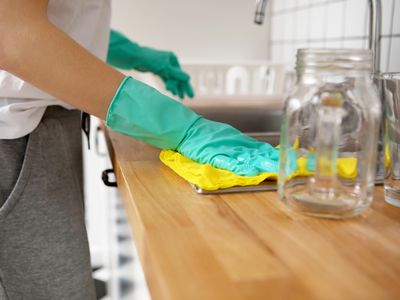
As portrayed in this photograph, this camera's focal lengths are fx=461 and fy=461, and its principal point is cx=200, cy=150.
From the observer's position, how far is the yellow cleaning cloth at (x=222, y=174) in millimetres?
571

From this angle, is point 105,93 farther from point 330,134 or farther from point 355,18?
point 355,18

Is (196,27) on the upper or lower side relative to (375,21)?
upper

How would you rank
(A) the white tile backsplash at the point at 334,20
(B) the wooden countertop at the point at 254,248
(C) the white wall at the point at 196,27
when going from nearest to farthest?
(B) the wooden countertop at the point at 254,248
(A) the white tile backsplash at the point at 334,20
(C) the white wall at the point at 196,27

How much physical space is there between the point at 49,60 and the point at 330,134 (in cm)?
41

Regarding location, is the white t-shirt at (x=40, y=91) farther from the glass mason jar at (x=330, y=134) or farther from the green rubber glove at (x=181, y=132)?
the glass mason jar at (x=330, y=134)

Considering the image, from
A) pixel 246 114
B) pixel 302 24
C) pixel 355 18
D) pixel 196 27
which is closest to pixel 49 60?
pixel 246 114

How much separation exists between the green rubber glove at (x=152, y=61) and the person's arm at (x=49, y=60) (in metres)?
0.68

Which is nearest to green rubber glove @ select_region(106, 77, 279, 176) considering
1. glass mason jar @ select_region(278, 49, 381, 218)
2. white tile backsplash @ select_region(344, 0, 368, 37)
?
glass mason jar @ select_region(278, 49, 381, 218)

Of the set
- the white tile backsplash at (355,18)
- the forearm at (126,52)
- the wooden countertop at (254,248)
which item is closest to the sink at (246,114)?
the forearm at (126,52)

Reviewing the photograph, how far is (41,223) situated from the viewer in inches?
34.3

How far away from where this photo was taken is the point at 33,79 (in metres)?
0.69

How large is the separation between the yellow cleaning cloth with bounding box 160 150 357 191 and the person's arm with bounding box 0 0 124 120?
16 cm

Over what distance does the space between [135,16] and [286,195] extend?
1.67 metres

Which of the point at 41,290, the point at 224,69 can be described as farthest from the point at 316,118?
the point at 224,69
